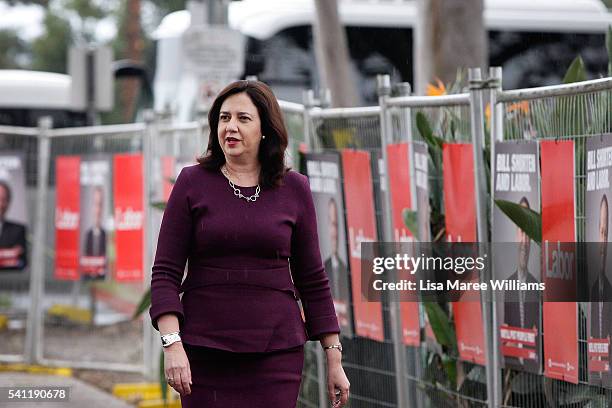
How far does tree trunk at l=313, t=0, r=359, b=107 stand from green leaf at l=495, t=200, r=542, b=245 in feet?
26.1

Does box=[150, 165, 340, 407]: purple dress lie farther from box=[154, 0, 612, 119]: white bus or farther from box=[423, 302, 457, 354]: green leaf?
box=[154, 0, 612, 119]: white bus

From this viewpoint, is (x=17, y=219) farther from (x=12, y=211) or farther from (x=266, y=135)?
(x=266, y=135)

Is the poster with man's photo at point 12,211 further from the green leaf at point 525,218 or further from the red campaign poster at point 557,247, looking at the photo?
the red campaign poster at point 557,247

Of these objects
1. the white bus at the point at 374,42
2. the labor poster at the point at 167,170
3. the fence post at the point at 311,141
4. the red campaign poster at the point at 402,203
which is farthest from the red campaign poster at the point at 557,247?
the white bus at the point at 374,42

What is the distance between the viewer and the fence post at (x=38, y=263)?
484 inches

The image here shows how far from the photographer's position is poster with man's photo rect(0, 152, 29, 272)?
12586mm

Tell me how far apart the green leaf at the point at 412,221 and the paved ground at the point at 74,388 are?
9.54ft

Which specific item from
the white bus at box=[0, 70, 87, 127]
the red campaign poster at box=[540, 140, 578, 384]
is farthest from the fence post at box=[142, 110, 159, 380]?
the white bus at box=[0, 70, 87, 127]

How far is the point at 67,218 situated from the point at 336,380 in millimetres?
7874

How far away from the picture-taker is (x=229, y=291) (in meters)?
4.61

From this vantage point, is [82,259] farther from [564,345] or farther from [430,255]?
[564,345]

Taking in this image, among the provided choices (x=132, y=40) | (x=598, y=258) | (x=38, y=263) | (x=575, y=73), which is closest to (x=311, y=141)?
(x=575, y=73)

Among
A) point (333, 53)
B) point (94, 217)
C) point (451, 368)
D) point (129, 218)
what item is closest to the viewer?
point (451, 368)

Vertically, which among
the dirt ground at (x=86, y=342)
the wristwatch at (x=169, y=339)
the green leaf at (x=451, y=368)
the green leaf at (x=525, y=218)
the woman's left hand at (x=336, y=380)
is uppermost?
the green leaf at (x=525, y=218)
